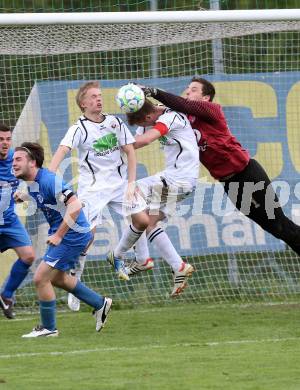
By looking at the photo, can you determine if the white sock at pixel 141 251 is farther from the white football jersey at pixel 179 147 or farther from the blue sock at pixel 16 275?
the blue sock at pixel 16 275

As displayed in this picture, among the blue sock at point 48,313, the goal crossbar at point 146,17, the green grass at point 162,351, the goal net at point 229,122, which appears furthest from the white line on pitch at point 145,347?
the goal crossbar at point 146,17

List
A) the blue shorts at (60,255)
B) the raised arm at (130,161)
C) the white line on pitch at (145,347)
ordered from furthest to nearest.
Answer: the raised arm at (130,161) < the blue shorts at (60,255) < the white line on pitch at (145,347)

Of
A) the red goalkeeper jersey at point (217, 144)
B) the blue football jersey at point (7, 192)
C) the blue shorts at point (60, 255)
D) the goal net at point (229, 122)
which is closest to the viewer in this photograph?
the blue shorts at point (60, 255)

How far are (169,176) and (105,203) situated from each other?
26.7 inches

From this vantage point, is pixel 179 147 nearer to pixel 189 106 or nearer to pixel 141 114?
pixel 141 114

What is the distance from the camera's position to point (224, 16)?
30.8 feet

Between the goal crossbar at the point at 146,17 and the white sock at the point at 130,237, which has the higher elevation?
the goal crossbar at the point at 146,17

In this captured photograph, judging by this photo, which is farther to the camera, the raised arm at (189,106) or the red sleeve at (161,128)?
the red sleeve at (161,128)

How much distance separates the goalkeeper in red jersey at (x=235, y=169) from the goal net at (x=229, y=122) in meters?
1.41

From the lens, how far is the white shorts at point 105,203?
943cm

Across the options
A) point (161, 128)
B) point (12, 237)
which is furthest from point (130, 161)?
point (12, 237)

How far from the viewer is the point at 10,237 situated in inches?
383

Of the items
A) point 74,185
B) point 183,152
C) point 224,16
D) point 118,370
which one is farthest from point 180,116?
point 118,370

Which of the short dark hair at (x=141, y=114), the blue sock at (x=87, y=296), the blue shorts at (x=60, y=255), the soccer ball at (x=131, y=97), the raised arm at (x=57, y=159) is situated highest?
the soccer ball at (x=131, y=97)
